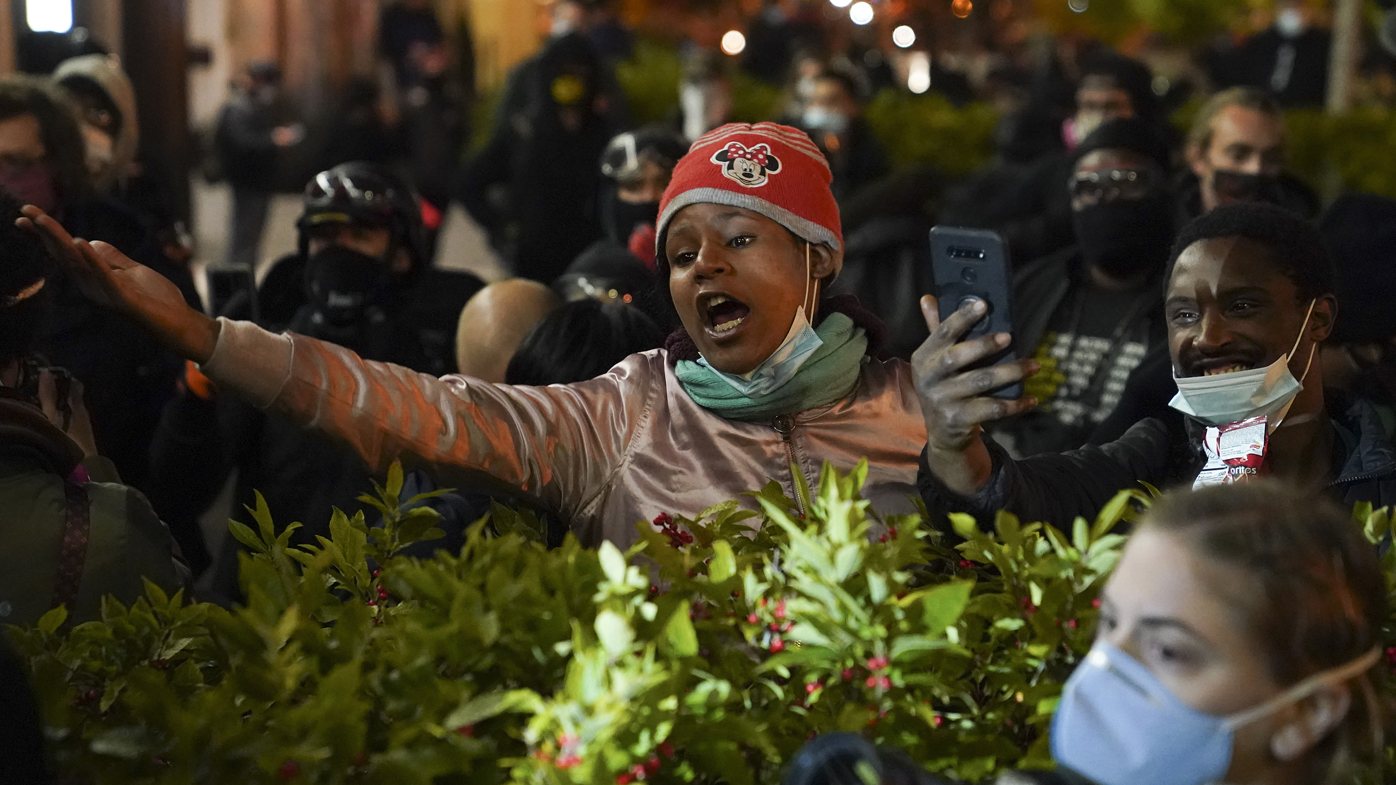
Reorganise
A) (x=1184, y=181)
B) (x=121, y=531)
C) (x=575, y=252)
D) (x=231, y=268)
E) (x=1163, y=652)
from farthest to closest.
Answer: (x=575, y=252), (x=1184, y=181), (x=231, y=268), (x=121, y=531), (x=1163, y=652)

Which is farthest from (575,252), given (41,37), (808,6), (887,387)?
(808,6)

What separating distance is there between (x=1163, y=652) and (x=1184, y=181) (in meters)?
4.22

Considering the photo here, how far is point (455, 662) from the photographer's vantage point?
2.02 meters

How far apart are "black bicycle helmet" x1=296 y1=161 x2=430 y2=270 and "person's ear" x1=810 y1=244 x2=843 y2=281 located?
198cm

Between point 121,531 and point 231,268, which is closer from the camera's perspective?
point 121,531

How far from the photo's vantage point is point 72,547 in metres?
2.76

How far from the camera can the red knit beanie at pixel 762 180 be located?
3.00m

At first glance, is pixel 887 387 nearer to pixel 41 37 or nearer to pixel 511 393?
pixel 511 393

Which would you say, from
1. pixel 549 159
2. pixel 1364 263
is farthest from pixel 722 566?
pixel 549 159

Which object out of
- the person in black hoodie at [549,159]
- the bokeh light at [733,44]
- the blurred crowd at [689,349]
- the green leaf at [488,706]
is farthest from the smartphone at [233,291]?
the bokeh light at [733,44]

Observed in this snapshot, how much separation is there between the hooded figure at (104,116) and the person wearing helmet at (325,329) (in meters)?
1.22

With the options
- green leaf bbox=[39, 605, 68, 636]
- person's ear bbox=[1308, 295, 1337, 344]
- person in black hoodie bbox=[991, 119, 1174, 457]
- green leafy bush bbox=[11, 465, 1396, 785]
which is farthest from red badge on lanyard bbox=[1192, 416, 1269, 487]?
green leaf bbox=[39, 605, 68, 636]

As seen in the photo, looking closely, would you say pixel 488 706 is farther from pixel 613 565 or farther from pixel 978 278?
pixel 978 278

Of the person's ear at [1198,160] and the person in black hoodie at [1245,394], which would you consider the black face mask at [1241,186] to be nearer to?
the person's ear at [1198,160]
